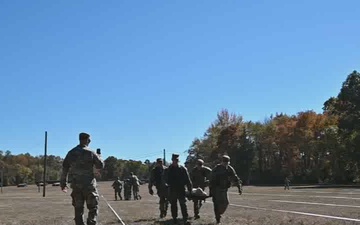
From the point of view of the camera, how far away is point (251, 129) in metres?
120

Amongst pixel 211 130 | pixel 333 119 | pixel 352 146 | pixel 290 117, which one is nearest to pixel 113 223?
pixel 352 146

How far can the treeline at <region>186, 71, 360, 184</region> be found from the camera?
76312 mm

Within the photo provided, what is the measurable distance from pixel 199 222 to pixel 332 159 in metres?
75.8

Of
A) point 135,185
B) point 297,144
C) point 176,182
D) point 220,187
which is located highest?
point 297,144

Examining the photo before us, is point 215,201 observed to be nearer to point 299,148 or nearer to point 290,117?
point 299,148

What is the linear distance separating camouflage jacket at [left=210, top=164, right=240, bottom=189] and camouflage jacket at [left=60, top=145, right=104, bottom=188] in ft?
15.1

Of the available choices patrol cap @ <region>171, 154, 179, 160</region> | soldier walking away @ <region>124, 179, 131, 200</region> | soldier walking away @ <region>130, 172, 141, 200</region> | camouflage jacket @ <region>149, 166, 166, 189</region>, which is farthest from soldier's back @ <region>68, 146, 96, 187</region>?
soldier walking away @ <region>124, 179, 131, 200</region>

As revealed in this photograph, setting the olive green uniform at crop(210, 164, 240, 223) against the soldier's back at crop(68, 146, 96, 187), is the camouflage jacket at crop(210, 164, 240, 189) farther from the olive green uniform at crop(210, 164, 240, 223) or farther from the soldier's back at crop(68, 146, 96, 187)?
the soldier's back at crop(68, 146, 96, 187)

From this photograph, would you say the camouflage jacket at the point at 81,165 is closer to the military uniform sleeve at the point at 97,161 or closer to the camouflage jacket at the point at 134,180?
the military uniform sleeve at the point at 97,161

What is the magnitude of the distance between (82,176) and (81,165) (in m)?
0.22

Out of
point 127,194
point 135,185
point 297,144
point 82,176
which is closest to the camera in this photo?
point 82,176

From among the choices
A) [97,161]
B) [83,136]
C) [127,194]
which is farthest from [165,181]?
[127,194]

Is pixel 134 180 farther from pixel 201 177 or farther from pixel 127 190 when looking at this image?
pixel 201 177

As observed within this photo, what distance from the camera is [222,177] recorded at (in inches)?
595
